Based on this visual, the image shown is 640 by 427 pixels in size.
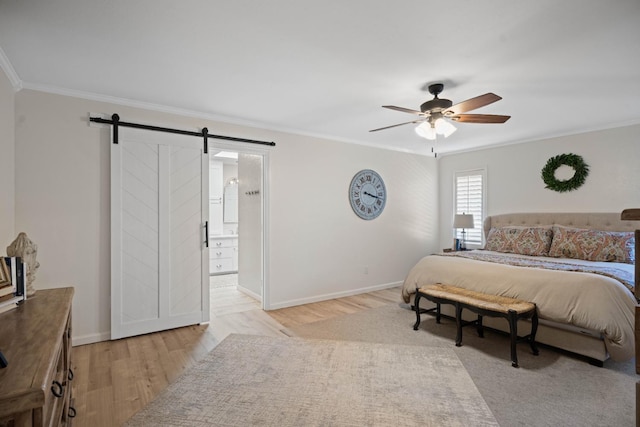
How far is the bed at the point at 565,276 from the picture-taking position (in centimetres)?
272

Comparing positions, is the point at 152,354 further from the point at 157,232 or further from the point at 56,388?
the point at 56,388

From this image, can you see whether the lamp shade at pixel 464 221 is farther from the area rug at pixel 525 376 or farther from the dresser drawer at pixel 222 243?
the dresser drawer at pixel 222 243

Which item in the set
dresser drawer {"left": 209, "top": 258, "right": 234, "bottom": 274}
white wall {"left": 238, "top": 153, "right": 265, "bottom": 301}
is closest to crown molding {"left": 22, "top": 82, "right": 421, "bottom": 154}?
white wall {"left": 238, "top": 153, "right": 265, "bottom": 301}

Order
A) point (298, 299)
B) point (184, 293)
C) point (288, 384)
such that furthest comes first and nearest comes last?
point (298, 299)
point (184, 293)
point (288, 384)

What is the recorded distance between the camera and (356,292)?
5273 mm

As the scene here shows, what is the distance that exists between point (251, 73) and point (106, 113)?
1.65m

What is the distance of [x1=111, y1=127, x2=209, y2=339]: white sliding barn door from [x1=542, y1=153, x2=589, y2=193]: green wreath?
4825 mm

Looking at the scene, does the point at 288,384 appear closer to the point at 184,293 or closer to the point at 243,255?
the point at 184,293

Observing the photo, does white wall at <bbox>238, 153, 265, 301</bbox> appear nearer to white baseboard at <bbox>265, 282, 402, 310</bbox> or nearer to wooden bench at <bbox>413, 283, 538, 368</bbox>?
white baseboard at <bbox>265, 282, 402, 310</bbox>

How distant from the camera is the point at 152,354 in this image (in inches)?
120

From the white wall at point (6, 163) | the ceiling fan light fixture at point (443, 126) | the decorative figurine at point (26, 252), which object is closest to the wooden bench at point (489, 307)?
the ceiling fan light fixture at point (443, 126)

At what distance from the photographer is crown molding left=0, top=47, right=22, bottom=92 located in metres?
2.46

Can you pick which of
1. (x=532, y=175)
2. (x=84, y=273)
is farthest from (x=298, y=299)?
(x=532, y=175)

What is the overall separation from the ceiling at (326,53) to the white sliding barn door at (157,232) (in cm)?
51
